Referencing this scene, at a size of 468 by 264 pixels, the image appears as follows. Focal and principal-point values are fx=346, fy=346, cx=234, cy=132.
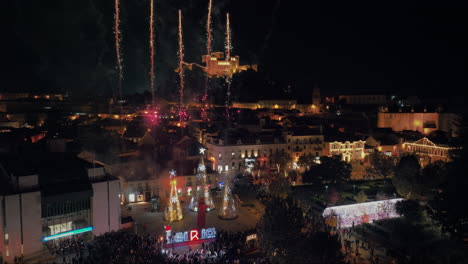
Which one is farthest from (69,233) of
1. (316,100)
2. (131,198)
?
(316,100)

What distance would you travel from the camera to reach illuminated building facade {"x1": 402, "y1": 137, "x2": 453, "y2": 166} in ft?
120

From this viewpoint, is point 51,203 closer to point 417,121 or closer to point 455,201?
point 455,201

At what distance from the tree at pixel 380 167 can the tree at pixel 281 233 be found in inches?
783

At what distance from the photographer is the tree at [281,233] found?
45.8 ft

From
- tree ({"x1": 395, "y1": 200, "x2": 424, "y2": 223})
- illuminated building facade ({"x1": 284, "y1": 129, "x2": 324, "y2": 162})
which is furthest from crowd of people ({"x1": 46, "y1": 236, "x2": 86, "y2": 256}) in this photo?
illuminated building facade ({"x1": 284, "y1": 129, "x2": 324, "y2": 162})

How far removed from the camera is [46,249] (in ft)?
51.5

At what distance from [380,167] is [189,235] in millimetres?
22074

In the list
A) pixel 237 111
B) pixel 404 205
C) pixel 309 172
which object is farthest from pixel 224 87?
pixel 404 205

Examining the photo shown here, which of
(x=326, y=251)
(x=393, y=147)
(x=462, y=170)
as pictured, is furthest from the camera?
(x=393, y=147)

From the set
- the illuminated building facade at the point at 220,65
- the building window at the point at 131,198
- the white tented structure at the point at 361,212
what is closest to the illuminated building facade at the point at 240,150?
the building window at the point at 131,198

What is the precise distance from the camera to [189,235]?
16.3 m

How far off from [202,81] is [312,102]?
23040mm

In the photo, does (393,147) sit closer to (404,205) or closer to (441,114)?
(441,114)

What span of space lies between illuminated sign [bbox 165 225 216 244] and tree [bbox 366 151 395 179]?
2081 centimetres
